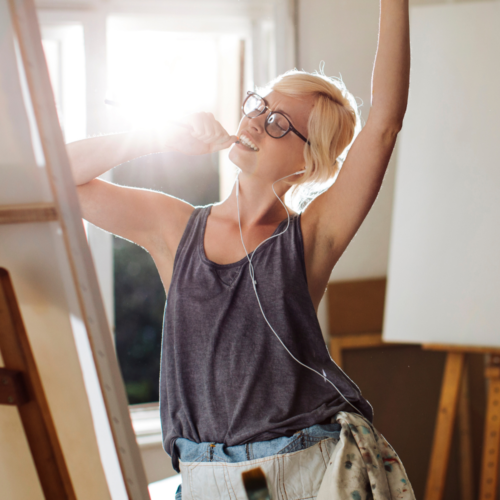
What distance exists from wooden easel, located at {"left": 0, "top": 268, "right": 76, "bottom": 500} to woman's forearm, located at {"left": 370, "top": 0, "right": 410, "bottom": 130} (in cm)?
67

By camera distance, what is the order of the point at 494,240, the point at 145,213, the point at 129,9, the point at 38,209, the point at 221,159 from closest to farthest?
the point at 38,209 < the point at 145,213 < the point at 494,240 < the point at 129,9 < the point at 221,159

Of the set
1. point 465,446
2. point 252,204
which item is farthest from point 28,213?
point 465,446

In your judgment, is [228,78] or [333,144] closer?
[333,144]

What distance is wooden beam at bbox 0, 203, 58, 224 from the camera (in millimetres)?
482

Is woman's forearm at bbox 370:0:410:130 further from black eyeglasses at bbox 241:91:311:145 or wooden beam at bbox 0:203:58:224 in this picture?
wooden beam at bbox 0:203:58:224

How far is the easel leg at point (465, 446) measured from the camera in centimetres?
185

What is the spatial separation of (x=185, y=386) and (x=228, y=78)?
1444mm

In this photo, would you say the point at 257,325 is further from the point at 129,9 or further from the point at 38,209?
the point at 129,9

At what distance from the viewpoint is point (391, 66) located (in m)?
0.85

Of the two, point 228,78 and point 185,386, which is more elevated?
point 228,78

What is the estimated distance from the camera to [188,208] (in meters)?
1.06

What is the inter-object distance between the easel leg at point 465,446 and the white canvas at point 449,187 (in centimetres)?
30

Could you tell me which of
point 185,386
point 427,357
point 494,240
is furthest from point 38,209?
point 427,357

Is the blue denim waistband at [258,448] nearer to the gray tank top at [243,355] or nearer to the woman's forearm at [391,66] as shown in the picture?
the gray tank top at [243,355]
